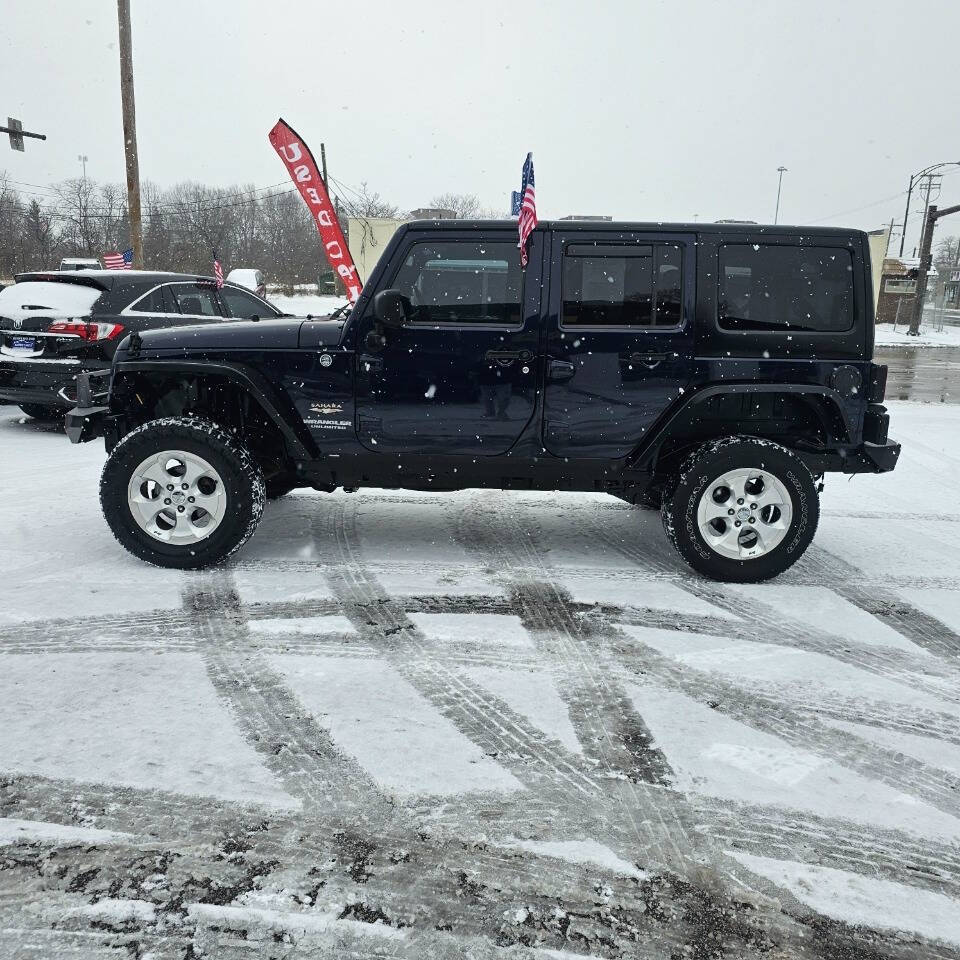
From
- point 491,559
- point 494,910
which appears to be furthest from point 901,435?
point 494,910

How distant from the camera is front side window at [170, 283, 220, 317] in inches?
336

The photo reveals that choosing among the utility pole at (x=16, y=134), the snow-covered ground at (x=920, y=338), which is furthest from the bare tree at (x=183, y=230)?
the snow-covered ground at (x=920, y=338)

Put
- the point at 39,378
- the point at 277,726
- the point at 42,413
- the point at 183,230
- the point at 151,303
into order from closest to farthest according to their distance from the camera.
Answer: the point at 277,726
the point at 39,378
the point at 151,303
the point at 42,413
the point at 183,230

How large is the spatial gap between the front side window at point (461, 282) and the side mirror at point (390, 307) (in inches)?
6.1

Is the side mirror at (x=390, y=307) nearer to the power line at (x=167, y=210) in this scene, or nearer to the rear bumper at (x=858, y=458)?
the rear bumper at (x=858, y=458)

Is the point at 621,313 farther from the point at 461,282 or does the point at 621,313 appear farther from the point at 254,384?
the point at 254,384

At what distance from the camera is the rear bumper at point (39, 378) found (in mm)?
7762

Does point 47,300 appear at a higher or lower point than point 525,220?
lower

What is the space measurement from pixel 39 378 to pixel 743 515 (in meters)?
6.82

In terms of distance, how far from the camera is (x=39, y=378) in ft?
25.6

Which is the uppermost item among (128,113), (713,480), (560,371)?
(128,113)

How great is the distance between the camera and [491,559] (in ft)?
15.9

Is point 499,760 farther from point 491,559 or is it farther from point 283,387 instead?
point 283,387

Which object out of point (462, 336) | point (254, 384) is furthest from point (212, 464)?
point (462, 336)
